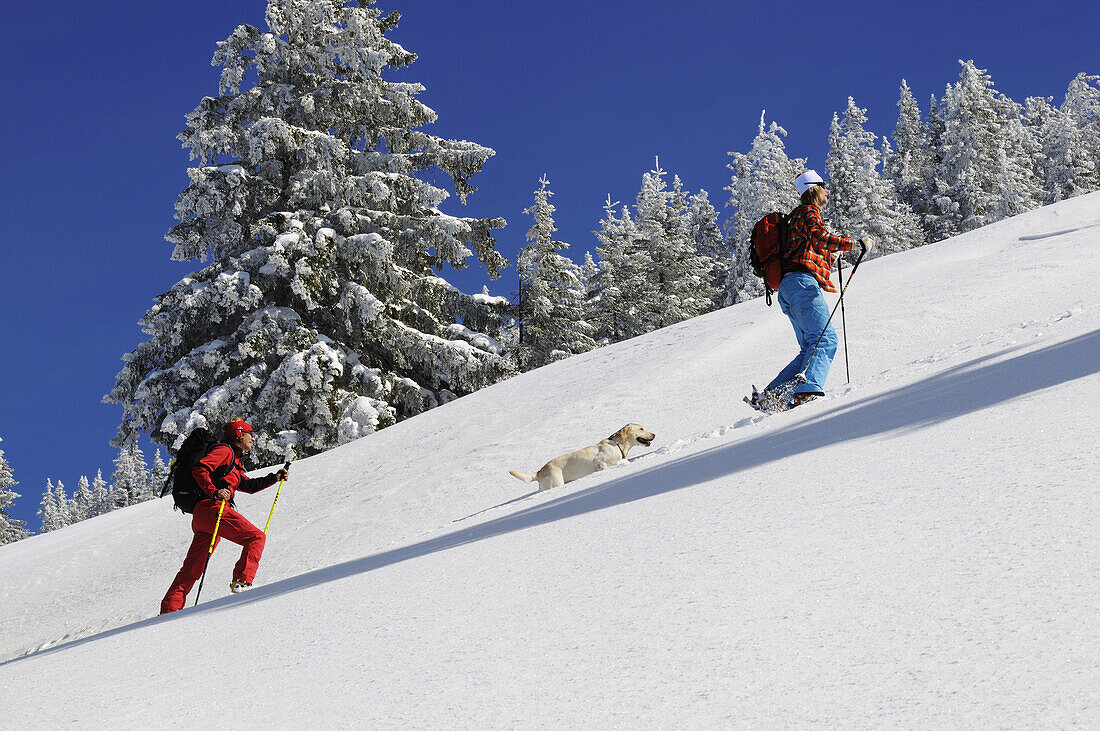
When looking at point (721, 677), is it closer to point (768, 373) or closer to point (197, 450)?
point (197, 450)

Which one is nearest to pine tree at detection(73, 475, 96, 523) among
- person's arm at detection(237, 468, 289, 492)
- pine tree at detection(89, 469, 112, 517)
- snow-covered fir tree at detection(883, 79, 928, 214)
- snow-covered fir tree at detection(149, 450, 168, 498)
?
pine tree at detection(89, 469, 112, 517)

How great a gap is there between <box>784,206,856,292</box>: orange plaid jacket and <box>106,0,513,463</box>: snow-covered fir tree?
12600mm

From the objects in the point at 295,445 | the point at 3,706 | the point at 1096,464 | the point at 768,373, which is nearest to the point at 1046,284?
the point at 768,373

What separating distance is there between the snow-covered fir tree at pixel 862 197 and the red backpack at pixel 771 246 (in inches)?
1533

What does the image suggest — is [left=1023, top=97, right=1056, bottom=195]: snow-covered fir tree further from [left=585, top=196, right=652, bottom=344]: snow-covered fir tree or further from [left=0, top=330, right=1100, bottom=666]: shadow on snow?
[left=0, top=330, right=1100, bottom=666]: shadow on snow

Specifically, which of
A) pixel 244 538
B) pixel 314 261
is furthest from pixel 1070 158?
pixel 244 538

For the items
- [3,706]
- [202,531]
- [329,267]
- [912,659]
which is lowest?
[912,659]

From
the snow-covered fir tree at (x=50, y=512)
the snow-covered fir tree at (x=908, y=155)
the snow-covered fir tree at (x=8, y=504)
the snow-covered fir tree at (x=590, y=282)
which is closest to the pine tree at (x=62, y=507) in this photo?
the snow-covered fir tree at (x=50, y=512)

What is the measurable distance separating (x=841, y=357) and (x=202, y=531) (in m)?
6.76

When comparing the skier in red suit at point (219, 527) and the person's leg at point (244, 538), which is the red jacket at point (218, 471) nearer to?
the skier in red suit at point (219, 527)

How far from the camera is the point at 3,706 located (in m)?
2.96

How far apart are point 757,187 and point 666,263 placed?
692 centimetres

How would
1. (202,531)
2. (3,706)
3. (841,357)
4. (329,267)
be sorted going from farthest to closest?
(329,267)
(841,357)
(202,531)
(3,706)

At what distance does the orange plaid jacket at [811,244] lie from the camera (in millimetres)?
6840
